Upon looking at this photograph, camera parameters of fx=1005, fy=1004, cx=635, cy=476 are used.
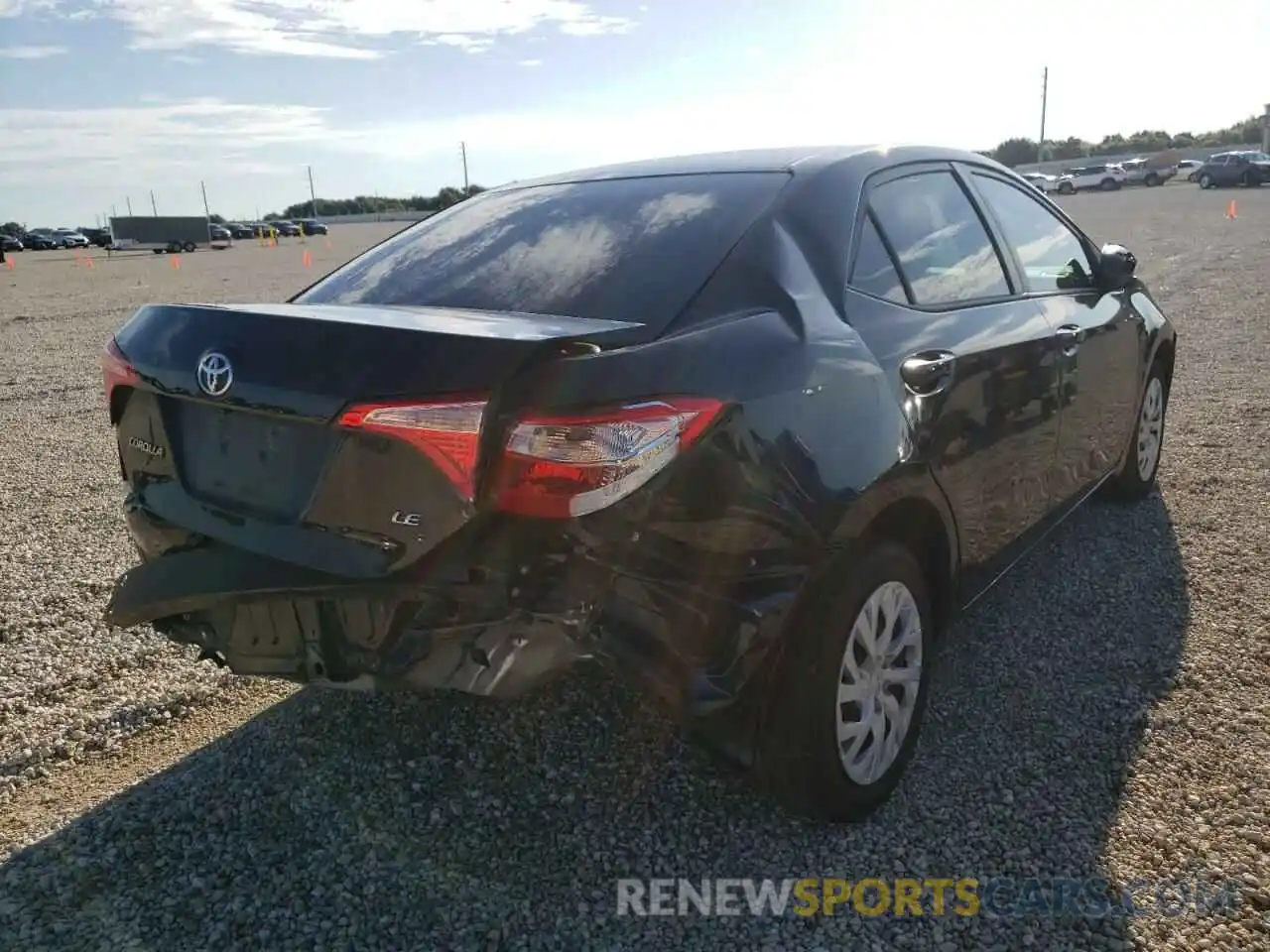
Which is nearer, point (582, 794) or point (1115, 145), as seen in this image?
point (582, 794)

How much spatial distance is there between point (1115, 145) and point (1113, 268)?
3786 inches

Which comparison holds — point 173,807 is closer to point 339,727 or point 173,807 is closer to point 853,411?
point 339,727

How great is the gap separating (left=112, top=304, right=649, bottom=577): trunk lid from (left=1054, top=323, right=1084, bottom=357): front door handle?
2.06m

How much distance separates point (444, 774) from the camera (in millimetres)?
2916

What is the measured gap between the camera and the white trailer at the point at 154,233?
50.3 metres

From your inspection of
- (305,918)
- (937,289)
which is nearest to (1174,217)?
(937,289)

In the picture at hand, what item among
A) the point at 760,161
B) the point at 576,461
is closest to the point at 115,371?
the point at 576,461

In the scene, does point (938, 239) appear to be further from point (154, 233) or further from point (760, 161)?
point (154, 233)

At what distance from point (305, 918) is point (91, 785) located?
3.49 feet

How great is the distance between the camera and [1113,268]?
169 inches

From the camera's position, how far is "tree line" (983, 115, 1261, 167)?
8256 cm

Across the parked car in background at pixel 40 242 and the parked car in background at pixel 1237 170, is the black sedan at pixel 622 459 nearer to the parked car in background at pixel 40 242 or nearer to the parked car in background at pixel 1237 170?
the parked car in background at pixel 1237 170

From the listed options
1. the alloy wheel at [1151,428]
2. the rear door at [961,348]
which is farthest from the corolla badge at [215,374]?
the alloy wheel at [1151,428]

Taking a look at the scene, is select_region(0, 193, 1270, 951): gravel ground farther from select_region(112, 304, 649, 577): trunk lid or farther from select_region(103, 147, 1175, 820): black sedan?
select_region(112, 304, 649, 577): trunk lid
